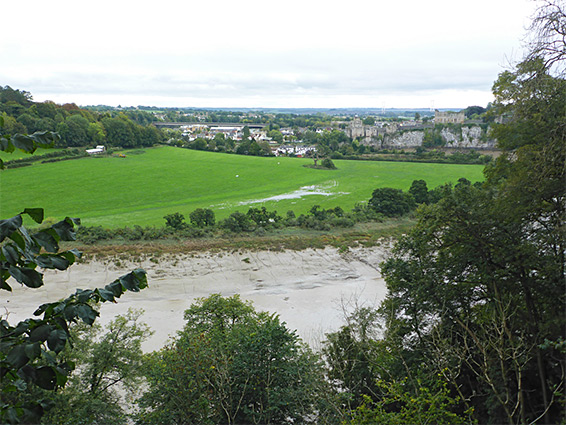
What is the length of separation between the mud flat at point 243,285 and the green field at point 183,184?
11.5m

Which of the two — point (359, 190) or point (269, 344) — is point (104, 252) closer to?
point (269, 344)

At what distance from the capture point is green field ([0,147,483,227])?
130 feet

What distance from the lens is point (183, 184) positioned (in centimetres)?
5150

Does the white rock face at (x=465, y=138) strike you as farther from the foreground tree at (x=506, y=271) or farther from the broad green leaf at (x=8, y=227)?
the broad green leaf at (x=8, y=227)

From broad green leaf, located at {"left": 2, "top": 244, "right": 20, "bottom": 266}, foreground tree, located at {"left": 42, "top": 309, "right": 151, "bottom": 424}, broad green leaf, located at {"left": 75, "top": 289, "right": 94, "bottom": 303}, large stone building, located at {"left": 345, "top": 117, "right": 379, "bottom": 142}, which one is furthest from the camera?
large stone building, located at {"left": 345, "top": 117, "right": 379, "bottom": 142}

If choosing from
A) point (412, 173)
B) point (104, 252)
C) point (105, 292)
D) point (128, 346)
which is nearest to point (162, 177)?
point (104, 252)

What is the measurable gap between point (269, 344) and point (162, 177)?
46983mm

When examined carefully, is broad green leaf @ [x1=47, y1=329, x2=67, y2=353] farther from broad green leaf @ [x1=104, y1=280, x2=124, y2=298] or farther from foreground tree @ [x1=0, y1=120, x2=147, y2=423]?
broad green leaf @ [x1=104, y1=280, x2=124, y2=298]

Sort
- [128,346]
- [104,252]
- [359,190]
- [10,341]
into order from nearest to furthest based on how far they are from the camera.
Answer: [10,341]
[128,346]
[104,252]
[359,190]

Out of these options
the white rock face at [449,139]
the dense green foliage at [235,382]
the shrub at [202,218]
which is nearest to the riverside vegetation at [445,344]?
the dense green foliage at [235,382]

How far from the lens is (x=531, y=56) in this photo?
851 centimetres

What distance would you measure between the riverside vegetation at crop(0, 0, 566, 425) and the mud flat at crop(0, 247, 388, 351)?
446 cm

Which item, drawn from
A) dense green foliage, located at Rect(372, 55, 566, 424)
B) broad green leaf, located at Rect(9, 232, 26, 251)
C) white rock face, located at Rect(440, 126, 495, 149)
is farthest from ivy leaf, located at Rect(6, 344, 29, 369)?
white rock face, located at Rect(440, 126, 495, 149)

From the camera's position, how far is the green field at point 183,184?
3975cm
